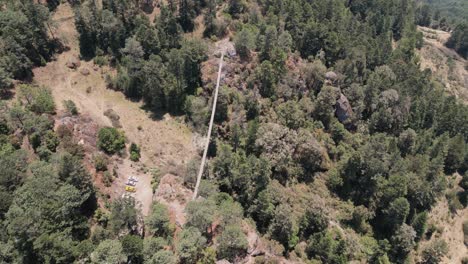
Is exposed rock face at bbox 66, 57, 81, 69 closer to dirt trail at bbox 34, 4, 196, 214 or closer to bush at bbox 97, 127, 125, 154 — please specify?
dirt trail at bbox 34, 4, 196, 214

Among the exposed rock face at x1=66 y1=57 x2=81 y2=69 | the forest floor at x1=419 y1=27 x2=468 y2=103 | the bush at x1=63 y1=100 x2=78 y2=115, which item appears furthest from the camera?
the forest floor at x1=419 y1=27 x2=468 y2=103

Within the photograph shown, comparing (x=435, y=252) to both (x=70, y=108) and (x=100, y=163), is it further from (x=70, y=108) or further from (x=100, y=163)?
(x=70, y=108)

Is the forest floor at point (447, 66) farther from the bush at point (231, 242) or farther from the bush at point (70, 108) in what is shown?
the bush at point (70, 108)

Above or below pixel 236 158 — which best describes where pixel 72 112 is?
above

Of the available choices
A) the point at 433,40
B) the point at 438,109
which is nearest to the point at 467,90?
the point at 433,40

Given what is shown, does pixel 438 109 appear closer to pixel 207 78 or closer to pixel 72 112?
pixel 207 78

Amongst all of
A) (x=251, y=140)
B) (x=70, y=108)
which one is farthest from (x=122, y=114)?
(x=251, y=140)

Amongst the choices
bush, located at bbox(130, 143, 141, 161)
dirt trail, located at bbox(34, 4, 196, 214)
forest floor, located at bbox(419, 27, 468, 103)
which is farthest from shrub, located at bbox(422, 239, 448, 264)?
forest floor, located at bbox(419, 27, 468, 103)
